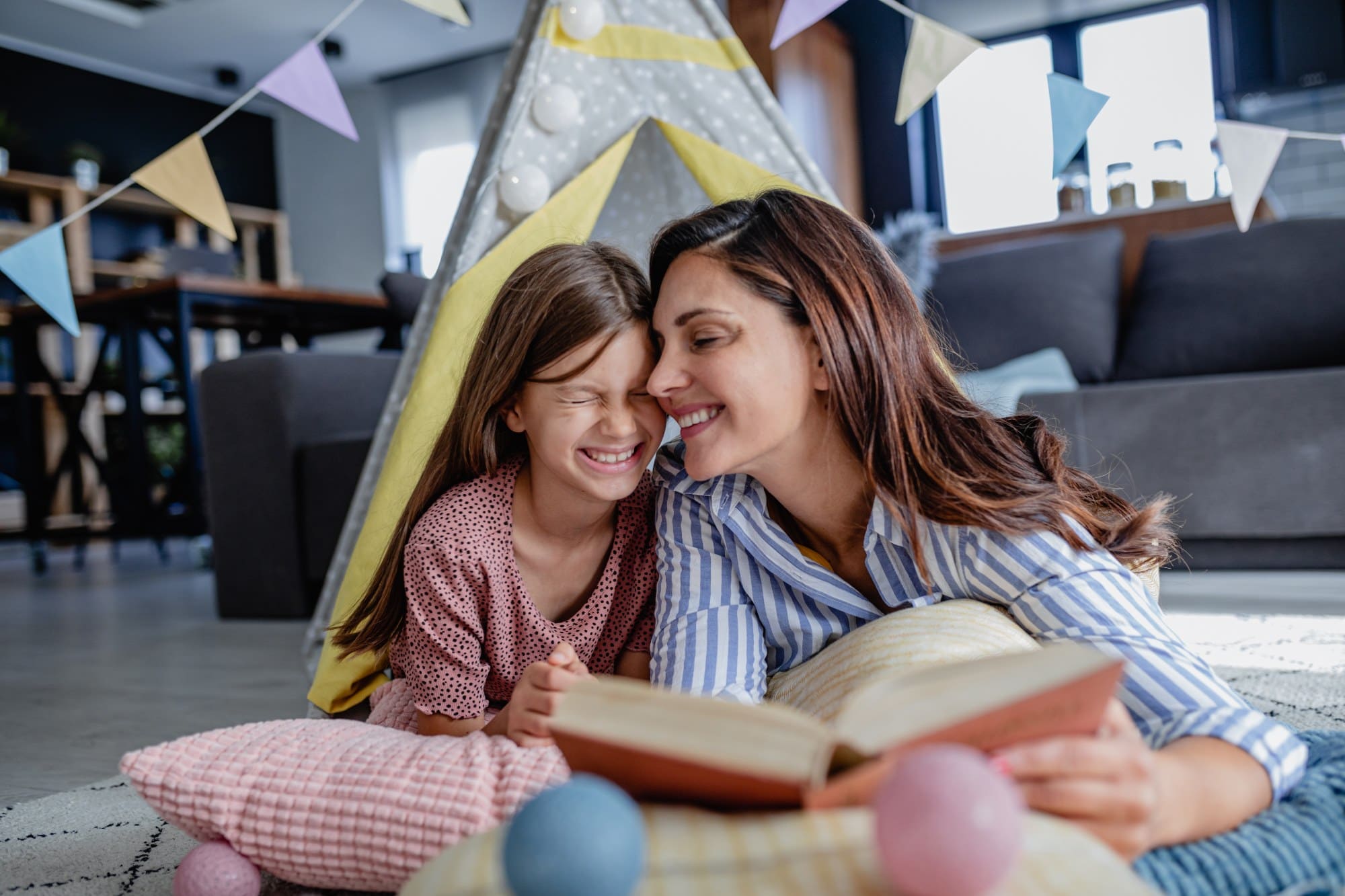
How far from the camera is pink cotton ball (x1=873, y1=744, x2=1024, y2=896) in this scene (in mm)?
481

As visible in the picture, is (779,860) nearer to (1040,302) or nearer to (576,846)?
(576,846)

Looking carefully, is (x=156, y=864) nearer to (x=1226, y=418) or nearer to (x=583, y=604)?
(x=583, y=604)

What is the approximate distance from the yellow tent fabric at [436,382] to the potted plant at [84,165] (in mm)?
5674

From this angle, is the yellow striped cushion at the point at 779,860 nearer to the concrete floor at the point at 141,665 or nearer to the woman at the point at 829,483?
the woman at the point at 829,483

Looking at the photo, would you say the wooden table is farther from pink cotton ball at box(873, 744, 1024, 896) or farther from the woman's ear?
pink cotton ball at box(873, 744, 1024, 896)

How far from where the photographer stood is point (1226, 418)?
2.31 meters

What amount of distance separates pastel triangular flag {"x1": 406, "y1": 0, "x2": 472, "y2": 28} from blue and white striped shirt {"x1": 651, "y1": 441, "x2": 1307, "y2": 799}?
0.91 meters

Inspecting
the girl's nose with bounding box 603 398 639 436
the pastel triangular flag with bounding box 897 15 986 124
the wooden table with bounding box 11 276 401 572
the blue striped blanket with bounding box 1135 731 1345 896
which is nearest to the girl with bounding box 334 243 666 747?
the girl's nose with bounding box 603 398 639 436

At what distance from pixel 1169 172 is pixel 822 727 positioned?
347 centimetres

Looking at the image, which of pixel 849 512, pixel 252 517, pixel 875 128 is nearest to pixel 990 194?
pixel 875 128

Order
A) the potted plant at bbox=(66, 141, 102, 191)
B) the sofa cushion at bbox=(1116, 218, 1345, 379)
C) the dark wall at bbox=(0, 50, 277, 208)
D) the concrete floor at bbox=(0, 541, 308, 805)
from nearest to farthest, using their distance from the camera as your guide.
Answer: the concrete floor at bbox=(0, 541, 308, 805), the sofa cushion at bbox=(1116, 218, 1345, 379), the potted plant at bbox=(66, 141, 102, 191), the dark wall at bbox=(0, 50, 277, 208)

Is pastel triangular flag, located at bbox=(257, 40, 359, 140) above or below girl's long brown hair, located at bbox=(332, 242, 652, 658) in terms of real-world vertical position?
above

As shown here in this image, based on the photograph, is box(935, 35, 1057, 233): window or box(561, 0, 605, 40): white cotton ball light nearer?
box(561, 0, 605, 40): white cotton ball light

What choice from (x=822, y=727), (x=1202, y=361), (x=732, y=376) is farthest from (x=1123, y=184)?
(x=822, y=727)
